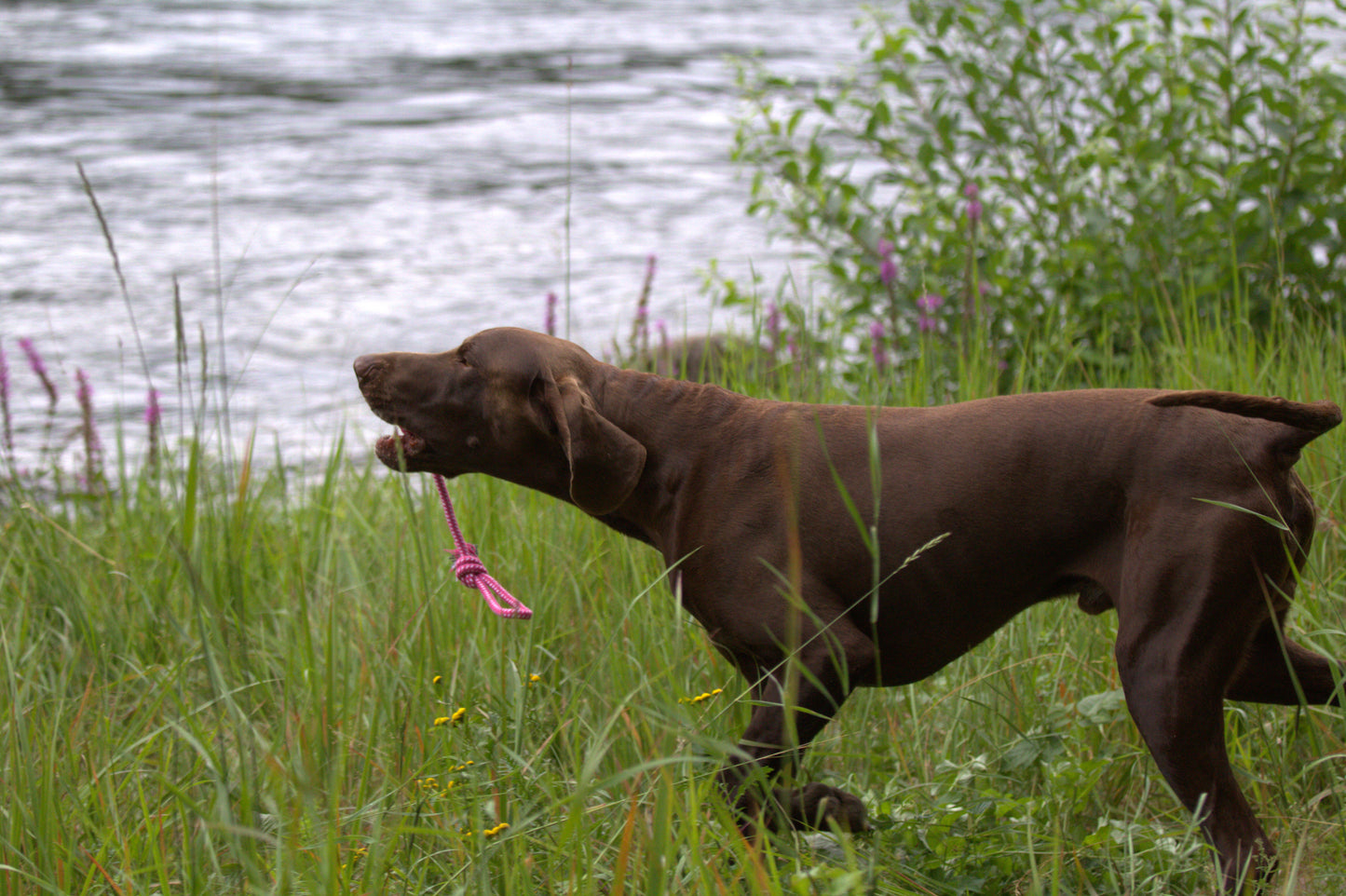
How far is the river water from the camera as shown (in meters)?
7.99

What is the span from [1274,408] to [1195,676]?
20.7 inches

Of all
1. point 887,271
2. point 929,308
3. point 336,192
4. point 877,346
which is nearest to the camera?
point 929,308

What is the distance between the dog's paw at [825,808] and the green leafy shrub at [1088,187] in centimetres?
251

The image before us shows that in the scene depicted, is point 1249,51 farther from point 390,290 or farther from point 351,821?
point 390,290

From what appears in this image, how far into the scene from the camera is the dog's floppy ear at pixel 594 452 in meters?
2.84

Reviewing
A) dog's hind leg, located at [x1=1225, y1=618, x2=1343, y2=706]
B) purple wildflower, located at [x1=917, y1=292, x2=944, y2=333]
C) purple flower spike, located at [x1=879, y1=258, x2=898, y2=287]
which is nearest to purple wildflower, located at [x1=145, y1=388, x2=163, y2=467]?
purple flower spike, located at [x1=879, y1=258, x2=898, y2=287]

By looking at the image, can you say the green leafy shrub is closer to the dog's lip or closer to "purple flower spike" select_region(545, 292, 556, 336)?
"purple flower spike" select_region(545, 292, 556, 336)

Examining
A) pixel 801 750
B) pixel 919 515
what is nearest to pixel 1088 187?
pixel 919 515

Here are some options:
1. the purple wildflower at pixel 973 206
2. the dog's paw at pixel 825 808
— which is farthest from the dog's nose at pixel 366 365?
the purple wildflower at pixel 973 206

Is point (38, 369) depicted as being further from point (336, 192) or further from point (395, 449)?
point (336, 192)

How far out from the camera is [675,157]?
41.0ft

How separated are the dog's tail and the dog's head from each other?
4.04ft

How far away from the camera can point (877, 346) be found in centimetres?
529

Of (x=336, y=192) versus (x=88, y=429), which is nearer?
(x=88, y=429)
